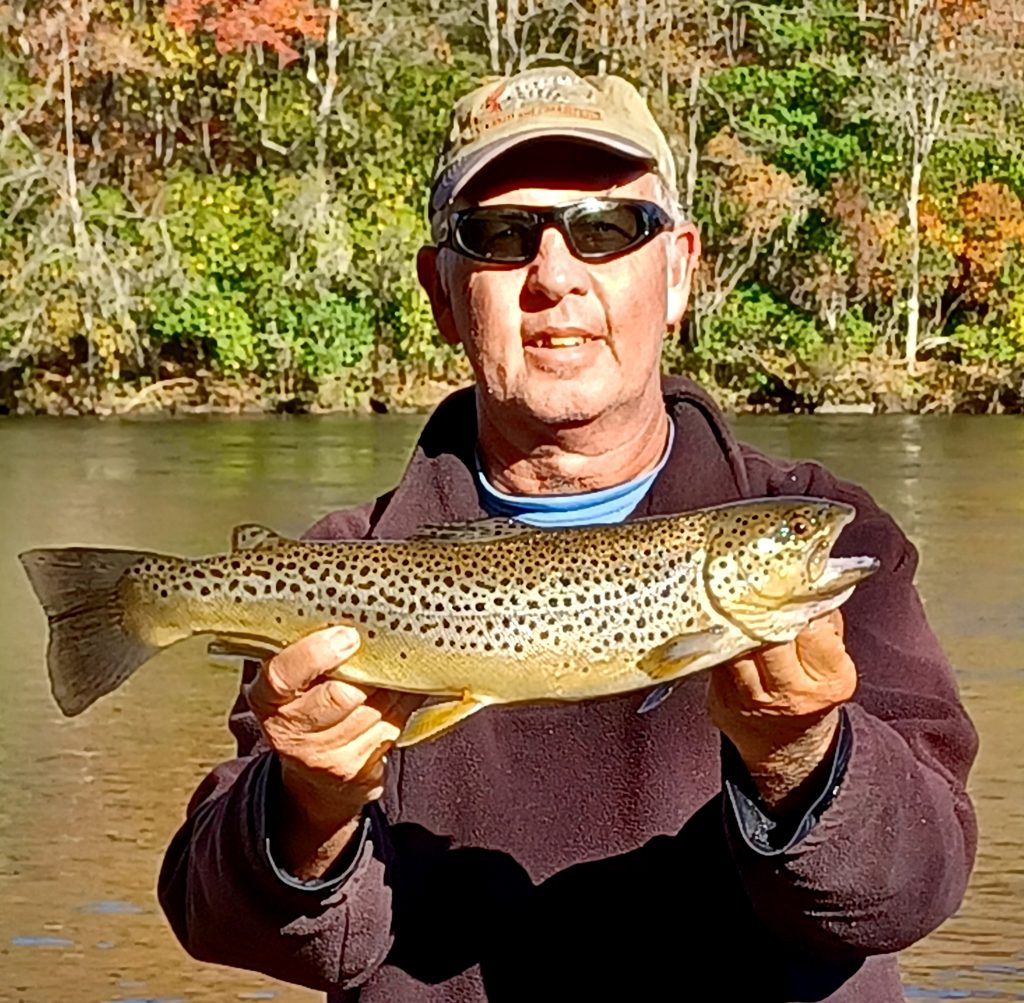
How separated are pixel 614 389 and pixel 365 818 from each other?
32.1 inches

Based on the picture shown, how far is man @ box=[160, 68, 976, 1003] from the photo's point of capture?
378 cm

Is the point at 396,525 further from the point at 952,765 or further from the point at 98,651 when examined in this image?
the point at 952,765

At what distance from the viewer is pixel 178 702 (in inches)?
513

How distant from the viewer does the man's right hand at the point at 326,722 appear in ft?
12.3

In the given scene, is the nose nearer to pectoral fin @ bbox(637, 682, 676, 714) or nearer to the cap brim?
the cap brim

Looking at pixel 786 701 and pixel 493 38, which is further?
pixel 493 38

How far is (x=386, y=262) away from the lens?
1475 inches

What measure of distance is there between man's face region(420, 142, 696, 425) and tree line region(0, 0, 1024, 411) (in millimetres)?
32680

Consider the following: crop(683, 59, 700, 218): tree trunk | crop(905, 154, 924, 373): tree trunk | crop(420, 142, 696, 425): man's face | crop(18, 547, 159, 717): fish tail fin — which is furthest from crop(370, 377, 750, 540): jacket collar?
crop(683, 59, 700, 218): tree trunk

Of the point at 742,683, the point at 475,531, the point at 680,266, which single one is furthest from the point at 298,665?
the point at 680,266

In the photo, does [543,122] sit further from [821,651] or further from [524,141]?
[821,651]

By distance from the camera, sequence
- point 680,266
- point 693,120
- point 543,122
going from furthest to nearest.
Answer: point 693,120 < point 680,266 < point 543,122

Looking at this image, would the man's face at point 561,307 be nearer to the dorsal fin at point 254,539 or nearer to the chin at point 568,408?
the chin at point 568,408

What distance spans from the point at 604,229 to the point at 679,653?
975mm
